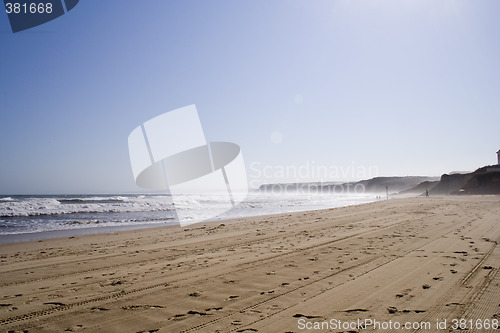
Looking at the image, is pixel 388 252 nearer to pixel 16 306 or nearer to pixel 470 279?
pixel 470 279

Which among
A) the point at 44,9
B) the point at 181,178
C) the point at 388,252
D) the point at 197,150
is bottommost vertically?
the point at 388,252

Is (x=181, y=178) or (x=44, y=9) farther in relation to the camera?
(x=181, y=178)

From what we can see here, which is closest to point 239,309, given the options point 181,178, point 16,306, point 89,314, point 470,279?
point 89,314

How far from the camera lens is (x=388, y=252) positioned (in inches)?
232

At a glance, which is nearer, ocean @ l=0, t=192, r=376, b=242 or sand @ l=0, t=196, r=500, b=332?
sand @ l=0, t=196, r=500, b=332

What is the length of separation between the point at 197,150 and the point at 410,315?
1283 cm

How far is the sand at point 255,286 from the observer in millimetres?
3025

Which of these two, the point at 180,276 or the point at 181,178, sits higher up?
the point at 181,178

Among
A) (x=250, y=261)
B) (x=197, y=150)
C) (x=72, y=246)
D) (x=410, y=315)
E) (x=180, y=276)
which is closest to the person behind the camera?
(x=410, y=315)

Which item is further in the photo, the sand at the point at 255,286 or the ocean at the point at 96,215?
the ocean at the point at 96,215

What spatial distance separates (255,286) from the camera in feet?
13.3

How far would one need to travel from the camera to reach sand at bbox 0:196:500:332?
9.93 ft

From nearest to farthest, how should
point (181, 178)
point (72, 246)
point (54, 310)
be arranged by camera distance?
point (54, 310) < point (72, 246) < point (181, 178)

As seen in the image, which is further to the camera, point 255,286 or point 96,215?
point 96,215
